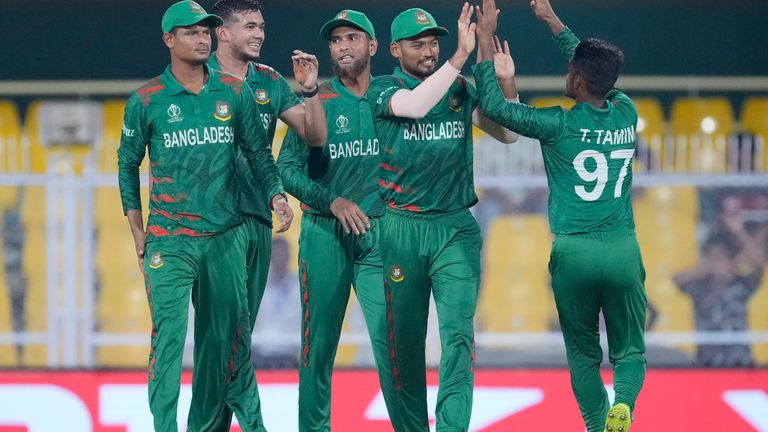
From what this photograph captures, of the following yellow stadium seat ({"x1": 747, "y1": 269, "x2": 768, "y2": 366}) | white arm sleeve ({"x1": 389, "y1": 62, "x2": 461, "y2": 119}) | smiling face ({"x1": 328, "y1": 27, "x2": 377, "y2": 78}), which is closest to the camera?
white arm sleeve ({"x1": 389, "y1": 62, "x2": 461, "y2": 119})

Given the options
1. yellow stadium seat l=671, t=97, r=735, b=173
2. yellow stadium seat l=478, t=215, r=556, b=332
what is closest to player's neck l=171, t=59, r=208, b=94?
yellow stadium seat l=478, t=215, r=556, b=332

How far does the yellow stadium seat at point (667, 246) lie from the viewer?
29.9 feet

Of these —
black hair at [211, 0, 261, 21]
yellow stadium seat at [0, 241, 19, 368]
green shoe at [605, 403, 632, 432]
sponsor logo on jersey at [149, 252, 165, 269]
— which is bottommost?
yellow stadium seat at [0, 241, 19, 368]

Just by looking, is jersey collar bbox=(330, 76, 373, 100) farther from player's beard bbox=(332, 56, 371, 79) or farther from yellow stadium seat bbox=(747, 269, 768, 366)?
yellow stadium seat bbox=(747, 269, 768, 366)

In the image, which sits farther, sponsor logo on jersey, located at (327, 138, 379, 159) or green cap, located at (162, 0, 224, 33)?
sponsor logo on jersey, located at (327, 138, 379, 159)

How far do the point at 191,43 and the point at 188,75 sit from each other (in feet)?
0.45

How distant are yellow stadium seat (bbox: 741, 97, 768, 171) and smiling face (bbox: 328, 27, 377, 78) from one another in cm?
483

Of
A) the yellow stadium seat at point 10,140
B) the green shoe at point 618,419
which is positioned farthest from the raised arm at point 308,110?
the yellow stadium seat at point 10,140

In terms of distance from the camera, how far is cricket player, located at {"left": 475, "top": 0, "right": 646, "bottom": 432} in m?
4.86

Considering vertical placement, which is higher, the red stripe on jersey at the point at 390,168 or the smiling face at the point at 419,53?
the smiling face at the point at 419,53

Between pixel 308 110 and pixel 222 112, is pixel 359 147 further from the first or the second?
pixel 222 112

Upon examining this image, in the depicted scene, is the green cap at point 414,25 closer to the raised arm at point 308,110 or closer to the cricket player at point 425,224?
the cricket player at point 425,224

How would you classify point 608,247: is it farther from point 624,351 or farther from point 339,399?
point 339,399

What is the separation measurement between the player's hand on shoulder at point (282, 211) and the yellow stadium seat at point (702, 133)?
5.00 meters
